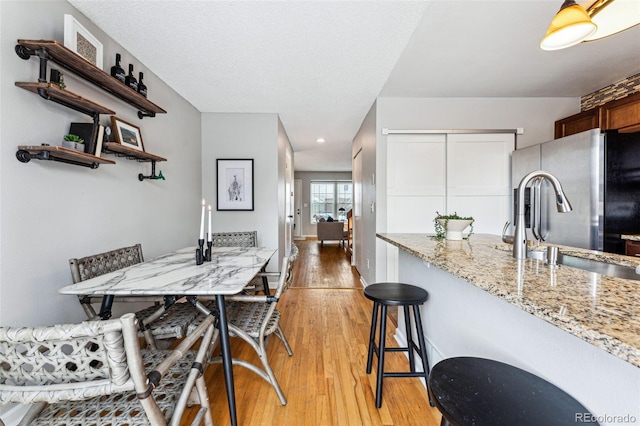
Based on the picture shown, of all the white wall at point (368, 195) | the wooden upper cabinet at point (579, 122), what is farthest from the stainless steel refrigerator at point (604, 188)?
the white wall at point (368, 195)

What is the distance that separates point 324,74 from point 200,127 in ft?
6.42

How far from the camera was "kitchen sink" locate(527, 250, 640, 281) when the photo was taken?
1393 millimetres

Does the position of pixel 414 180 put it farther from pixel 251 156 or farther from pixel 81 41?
pixel 81 41

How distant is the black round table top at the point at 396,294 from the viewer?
1.53 meters

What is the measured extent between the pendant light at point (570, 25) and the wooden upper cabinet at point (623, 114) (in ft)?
6.17

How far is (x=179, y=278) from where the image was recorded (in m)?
1.48

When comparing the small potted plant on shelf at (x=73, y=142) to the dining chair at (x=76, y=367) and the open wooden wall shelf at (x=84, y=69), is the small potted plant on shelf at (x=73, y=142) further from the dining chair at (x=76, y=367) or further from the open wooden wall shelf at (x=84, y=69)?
the dining chair at (x=76, y=367)

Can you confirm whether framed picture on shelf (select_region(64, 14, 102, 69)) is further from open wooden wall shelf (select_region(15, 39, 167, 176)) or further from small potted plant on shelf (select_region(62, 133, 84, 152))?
small potted plant on shelf (select_region(62, 133, 84, 152))

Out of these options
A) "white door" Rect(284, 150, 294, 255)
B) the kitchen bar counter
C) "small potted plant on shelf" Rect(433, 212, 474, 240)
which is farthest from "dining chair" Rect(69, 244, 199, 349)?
"white door" Rect(284, 150, 294, 255)

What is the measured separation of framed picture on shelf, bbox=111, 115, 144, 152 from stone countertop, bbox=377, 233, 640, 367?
2278 mm

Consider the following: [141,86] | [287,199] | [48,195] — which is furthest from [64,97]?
[287,199]

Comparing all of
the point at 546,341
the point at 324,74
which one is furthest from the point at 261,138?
the point at 546,341

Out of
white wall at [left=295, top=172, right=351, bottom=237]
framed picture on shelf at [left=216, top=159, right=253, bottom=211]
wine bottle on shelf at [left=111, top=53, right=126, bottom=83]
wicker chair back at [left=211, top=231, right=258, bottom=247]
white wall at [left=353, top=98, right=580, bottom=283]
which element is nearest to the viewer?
wine bottle on shelf at [left=111, top=53, right=126, bottom=83]

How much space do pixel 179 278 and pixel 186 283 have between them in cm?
12
